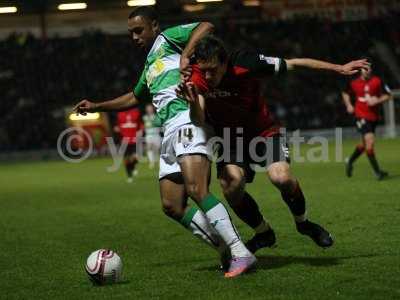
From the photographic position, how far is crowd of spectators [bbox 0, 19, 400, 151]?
108 feet

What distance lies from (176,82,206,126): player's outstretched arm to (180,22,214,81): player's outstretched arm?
0.11 meters

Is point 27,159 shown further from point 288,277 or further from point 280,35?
point 288,277

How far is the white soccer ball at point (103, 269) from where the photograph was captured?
6.86 m

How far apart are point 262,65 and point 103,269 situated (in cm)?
203

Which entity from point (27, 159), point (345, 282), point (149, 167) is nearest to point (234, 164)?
point (345, 282)

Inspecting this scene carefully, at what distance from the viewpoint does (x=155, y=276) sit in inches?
283

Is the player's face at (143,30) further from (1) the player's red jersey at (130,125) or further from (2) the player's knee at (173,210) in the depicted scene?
(1) the player's red jersey at (130,125)

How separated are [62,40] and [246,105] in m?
28.4

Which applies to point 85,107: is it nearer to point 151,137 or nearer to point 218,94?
point 218,94

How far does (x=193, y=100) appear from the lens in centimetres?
658

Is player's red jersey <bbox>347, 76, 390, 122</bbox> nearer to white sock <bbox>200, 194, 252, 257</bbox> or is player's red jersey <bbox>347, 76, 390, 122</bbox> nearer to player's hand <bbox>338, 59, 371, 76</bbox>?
player's hand <bbox>338, 59, 371, 76</bbox>

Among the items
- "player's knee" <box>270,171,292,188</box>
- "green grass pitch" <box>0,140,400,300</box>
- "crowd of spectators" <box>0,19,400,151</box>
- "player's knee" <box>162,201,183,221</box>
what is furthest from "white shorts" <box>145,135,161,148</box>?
"player's knee" <box>162,201,183,221</box>

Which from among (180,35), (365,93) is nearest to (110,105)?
(180,35)

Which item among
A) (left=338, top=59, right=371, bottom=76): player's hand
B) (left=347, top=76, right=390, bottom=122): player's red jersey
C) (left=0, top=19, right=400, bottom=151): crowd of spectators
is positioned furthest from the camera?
(left=0, top=19, right=400, bottom=151): crowd of spectators
